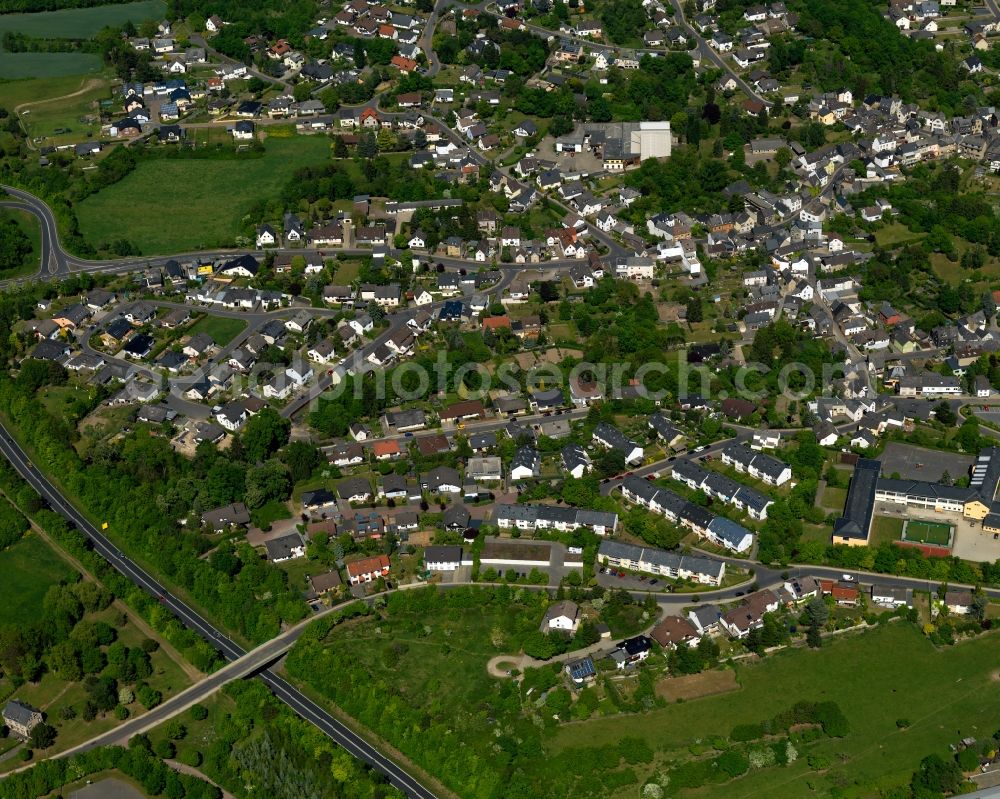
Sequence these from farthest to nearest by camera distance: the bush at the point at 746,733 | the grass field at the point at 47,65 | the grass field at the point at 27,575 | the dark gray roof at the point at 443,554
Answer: the grass field at the point at 47,65 → the grass field at the point at 27,575 → the dark gray roof at the point at 443,554 → the bush at the point at 746,733

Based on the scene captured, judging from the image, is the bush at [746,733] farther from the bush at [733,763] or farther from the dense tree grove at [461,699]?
the dense tree grove at [461,699]

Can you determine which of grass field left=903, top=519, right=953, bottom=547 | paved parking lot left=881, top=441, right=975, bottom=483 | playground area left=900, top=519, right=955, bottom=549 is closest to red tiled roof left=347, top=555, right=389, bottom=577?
playground area left=900, top=519, right=955, bottom=549

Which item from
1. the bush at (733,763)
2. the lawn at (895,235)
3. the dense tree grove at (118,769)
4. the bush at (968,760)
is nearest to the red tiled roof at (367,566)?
the dense tree grove at (118,769)

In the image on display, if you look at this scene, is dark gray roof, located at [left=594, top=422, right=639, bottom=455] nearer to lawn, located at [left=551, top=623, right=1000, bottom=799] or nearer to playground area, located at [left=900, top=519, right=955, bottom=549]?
playground area, located at [left=900, top=519, right=955, bottom=549]

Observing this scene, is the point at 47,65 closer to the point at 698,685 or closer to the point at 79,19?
the point at 79,19

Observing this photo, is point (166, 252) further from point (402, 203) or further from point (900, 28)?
point (900, 28)

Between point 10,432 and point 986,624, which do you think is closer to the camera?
point 986,624

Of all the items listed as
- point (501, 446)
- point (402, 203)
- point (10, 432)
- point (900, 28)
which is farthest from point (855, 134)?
point (10, 432)
